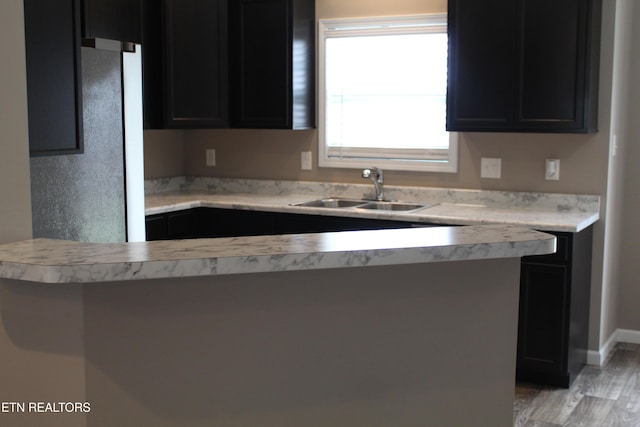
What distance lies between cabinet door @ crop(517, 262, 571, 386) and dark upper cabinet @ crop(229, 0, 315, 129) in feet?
5.95

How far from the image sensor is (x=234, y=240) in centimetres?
210

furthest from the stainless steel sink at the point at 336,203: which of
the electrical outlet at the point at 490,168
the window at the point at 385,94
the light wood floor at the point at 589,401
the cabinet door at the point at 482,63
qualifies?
the light wood floor at the point at 589,401

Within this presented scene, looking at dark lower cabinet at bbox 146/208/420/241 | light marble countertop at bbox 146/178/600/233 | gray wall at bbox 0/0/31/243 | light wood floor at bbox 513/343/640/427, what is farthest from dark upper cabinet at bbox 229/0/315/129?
gray wall at bbox 0/0/31/243

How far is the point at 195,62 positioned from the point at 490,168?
193 cm

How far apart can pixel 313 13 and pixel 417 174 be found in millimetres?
1249

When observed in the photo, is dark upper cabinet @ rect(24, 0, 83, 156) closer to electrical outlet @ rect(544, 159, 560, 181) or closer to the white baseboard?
electrical outlet @ rect(544, 159, 560, 181)

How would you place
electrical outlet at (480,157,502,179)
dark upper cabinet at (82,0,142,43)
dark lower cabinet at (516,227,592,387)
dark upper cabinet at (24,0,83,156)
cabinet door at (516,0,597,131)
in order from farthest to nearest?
electrical outlet at (480,157,502,179) < cabinet door at (516,0,597,131) < dark lower cabinet at (516,227,592,387) < dark upper cabinet at (82,0,142,43) < dark upper cabinet at (24,0,83,156)

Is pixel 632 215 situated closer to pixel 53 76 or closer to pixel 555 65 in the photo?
pixel 555 65

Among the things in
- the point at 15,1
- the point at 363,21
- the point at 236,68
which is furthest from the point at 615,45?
the point at 15,1

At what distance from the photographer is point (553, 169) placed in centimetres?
443

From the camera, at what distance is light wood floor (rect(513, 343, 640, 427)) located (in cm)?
360

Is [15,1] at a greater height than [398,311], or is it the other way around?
[15,1]

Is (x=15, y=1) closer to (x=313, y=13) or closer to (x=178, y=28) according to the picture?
(x=178, y=28)

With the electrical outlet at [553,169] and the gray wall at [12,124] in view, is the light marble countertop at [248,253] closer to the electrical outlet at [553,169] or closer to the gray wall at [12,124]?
the gray wall at [12,124]
